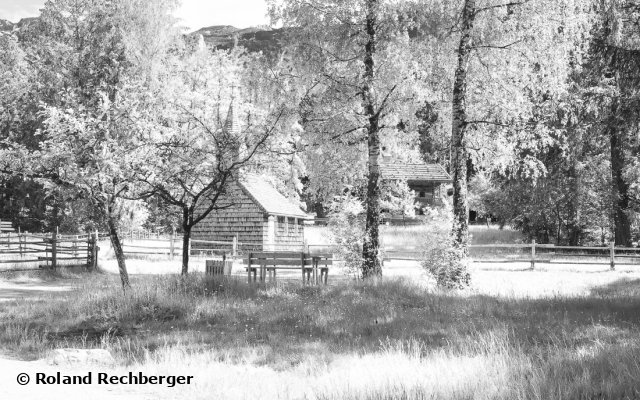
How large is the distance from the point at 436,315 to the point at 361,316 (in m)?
1.52

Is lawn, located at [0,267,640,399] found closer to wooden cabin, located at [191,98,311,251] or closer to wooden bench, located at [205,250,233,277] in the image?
wooden bench, located at [205,250,233,277]

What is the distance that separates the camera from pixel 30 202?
4388 cm

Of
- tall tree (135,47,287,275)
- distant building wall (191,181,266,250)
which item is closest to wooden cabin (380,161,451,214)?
distant building wall (191,181,266,250)

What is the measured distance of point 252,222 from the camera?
36344mm

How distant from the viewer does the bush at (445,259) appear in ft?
53.9

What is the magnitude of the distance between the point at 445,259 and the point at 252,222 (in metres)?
21.2

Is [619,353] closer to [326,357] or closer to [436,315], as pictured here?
[326,357]

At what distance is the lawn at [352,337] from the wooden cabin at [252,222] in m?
19.1

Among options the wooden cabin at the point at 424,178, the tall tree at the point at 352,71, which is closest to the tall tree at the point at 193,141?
the tall tree at the point at 352,71

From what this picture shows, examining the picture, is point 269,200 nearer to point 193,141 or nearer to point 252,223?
point 252,223

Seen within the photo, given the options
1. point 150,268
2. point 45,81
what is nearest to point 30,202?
point 45,81

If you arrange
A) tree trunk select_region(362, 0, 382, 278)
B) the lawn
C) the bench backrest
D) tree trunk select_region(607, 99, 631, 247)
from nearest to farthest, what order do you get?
the lawn < tree trunk select_region(362, 0, 382, 278) < the bench backrest < tree trunk select_region(607, 99, 631, 247)

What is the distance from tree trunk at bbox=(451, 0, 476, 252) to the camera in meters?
16.7

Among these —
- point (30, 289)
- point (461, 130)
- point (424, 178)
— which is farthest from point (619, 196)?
point (30, 289)
